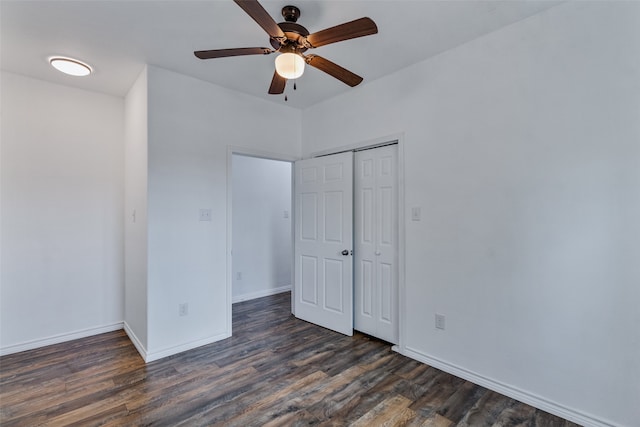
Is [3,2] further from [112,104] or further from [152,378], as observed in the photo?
[152,378]

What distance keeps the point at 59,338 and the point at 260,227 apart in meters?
2.64

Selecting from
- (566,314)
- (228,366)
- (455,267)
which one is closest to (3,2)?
(228,366)

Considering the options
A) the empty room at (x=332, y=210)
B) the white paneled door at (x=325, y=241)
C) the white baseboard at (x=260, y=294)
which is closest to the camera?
the empty room at (x=332, y=210)

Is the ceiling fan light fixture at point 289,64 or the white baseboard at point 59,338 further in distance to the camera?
the white baseboard at point 59,338

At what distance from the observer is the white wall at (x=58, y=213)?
112 inches

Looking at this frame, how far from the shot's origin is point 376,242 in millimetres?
3139

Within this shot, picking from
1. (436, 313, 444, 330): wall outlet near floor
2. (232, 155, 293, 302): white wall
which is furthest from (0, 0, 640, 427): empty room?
(232, 155, 293, 302): white wall

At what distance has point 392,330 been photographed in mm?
2982

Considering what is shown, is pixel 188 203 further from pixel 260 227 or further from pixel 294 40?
pixel 260 227

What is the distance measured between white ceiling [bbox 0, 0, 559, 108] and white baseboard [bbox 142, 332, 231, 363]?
2.60 metres

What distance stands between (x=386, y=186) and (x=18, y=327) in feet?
12.5

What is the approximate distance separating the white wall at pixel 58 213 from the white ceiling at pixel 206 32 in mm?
363

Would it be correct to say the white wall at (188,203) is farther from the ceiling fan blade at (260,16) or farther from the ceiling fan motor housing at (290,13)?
the ceiling fan blade at (260,16)

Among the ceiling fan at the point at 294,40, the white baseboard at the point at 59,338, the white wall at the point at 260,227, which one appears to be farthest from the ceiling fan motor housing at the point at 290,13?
the white baseboard at the point at 59,338
